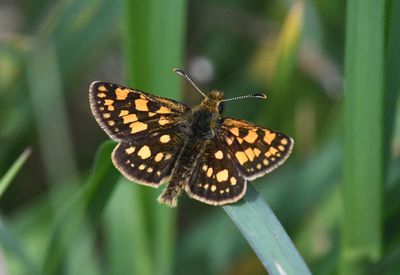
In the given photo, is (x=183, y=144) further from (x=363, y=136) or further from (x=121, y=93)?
(x=363, y=136)

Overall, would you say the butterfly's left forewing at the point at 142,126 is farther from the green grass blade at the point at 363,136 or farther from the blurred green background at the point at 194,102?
the green grass blade at the point at 363,136

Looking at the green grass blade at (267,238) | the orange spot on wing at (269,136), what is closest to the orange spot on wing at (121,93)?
the orange spot on wing at (269,136)

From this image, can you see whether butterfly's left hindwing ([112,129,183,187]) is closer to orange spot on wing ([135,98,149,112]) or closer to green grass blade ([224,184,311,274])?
orange spot on wing ([135,98,149,112])

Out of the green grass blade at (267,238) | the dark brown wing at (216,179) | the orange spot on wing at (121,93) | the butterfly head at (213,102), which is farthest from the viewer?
the butterfly head at (213,102)

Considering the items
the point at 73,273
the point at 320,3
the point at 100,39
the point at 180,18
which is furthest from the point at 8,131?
the point at 320,3

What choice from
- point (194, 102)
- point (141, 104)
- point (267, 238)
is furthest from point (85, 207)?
point (194, 102)

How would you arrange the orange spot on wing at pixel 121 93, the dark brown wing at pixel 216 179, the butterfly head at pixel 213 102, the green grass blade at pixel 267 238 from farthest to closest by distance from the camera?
the butterfly head at pixel 213 102 < the orange spot on wing at pixel 121 93 < the dark brown wing at pixel 216 179 < the green grass blade at pixel 267 238
